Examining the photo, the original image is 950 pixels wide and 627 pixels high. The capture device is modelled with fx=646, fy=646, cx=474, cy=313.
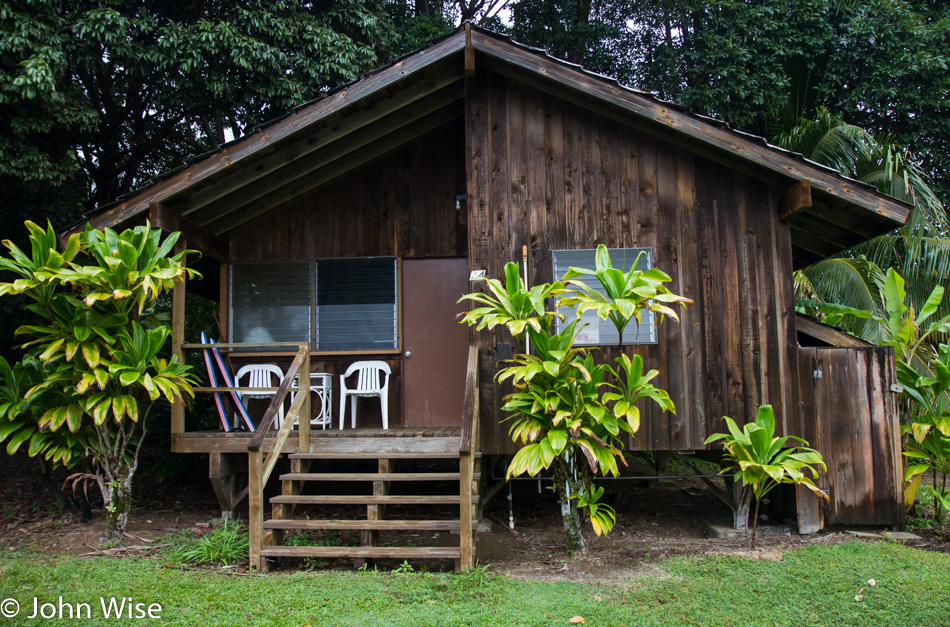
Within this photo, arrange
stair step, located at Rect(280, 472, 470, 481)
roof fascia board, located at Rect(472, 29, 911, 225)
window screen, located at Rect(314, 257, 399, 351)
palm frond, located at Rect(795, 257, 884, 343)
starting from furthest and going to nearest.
→ palm frond, located at Rect(795, 257, 884, 343) → window screen, located at Rect(314, 257, 399, 351) → roof fascia board, located at Rect(472, 29, 911, 225) → stair step, located at Rect(280, 472, 470, 481)

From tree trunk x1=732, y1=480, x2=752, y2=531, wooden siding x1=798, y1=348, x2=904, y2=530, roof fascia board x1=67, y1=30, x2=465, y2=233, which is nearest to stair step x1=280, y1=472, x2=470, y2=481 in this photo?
tree trunk x1=732, y1=480, x2=752, y2=531

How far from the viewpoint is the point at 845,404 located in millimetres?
5684

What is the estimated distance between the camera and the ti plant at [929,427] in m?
5.57

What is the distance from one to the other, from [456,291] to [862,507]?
4396 mm

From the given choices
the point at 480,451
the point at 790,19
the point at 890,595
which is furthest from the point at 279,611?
the point at 790,19

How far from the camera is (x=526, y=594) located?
13.8 ft

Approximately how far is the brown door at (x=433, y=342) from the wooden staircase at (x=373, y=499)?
50.2 inches

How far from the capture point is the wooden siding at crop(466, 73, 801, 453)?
580cm

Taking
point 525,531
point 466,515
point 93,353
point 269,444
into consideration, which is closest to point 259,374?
point 269,444

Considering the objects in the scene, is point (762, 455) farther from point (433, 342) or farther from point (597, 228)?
point (433, 342)

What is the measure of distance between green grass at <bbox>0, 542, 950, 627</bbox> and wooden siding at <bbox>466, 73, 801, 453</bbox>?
143 centimetres

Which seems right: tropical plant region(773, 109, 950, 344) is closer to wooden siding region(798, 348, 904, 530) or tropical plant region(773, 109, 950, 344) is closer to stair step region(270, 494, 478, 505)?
wooden siding region(798, 348, 904, 530)

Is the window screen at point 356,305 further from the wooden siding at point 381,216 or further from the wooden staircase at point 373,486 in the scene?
the wooden staircase at point 373,486

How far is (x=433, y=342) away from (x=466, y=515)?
285cm
